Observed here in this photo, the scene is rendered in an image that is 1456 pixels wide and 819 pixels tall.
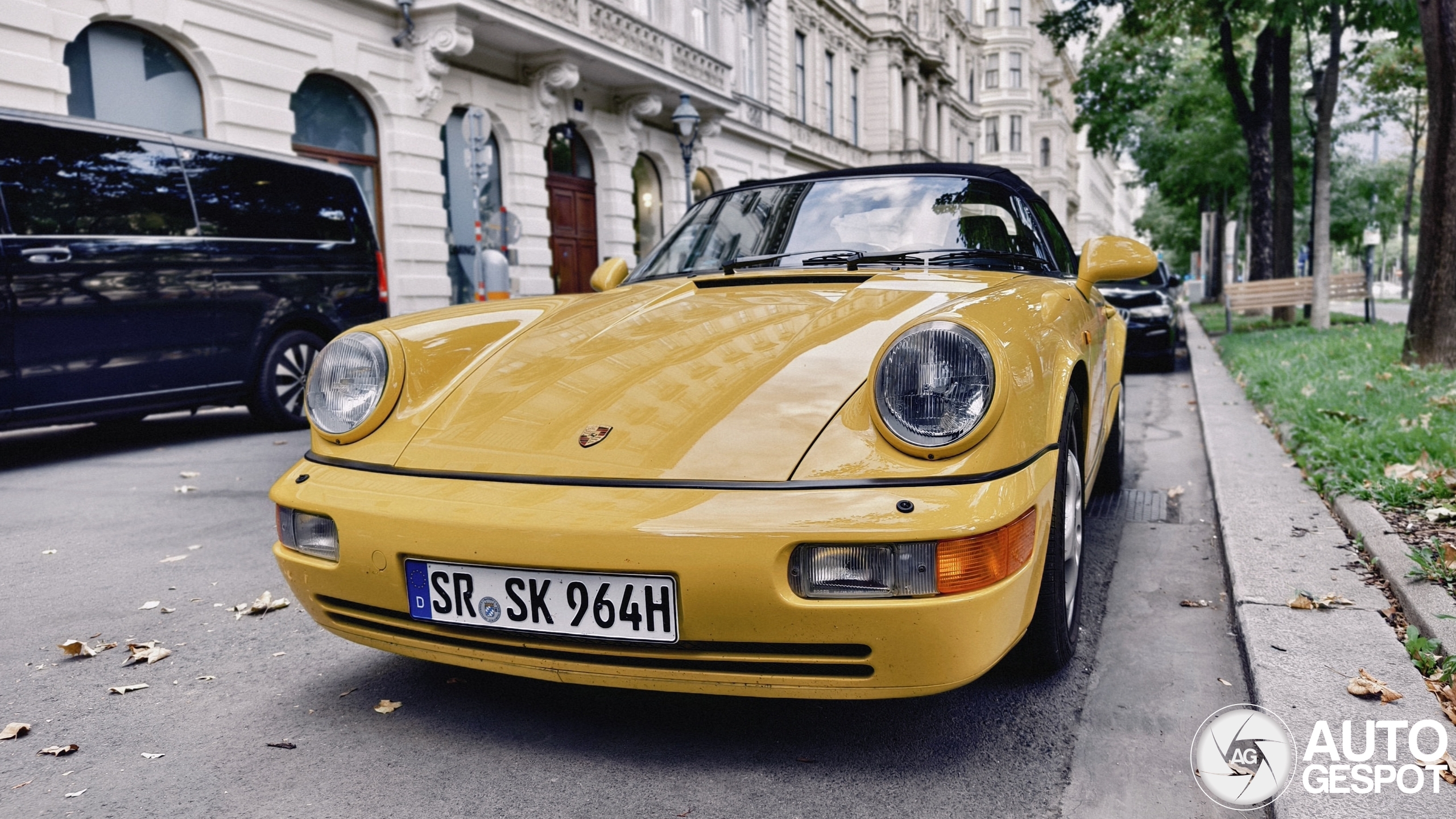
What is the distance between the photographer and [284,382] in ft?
23.9

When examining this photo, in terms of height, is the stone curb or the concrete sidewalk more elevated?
the stone curb

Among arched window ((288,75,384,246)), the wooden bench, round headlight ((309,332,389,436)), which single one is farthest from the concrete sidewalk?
the wooden bench

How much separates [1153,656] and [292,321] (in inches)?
253

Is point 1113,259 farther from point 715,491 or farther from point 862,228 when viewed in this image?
point 715,491

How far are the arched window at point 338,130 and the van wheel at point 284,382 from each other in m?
4.77

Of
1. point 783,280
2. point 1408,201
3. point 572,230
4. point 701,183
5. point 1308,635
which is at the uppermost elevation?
point 701,183

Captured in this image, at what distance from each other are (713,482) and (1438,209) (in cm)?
736

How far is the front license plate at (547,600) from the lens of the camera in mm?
1901

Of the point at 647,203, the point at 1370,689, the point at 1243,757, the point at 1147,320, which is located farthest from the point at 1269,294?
the point at 1243,757

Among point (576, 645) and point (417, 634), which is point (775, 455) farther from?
point (417, 634)

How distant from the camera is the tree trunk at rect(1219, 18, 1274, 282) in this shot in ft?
49.9

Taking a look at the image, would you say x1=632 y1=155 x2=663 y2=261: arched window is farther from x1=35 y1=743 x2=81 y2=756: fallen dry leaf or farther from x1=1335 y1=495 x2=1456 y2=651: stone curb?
x1=35 y1=743 x2=81 y2=756: fallen dry leaf

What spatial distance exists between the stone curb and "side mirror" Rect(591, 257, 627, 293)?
2620 millimetres

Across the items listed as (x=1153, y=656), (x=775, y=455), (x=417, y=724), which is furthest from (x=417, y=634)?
(x=1153, y=656)
